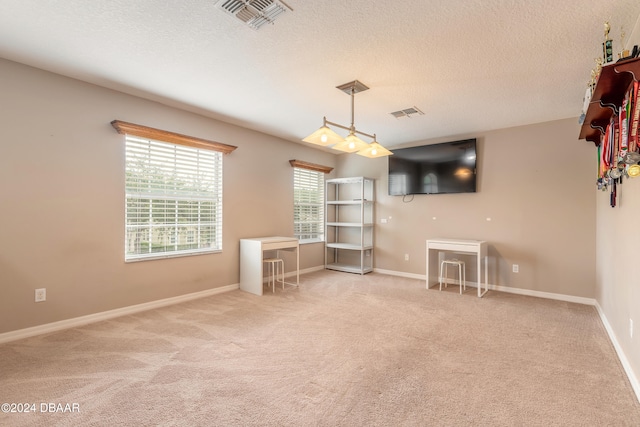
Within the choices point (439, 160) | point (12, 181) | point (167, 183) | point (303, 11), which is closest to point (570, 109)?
point (439, 160)

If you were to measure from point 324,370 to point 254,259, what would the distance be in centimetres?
234

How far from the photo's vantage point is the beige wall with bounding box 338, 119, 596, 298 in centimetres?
399

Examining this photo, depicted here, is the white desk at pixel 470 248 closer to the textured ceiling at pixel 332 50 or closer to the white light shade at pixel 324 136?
the textured ceiling at pixel 332 50

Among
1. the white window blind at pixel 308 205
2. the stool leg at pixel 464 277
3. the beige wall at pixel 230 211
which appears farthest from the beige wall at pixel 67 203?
the stool leg at pixel 464 277

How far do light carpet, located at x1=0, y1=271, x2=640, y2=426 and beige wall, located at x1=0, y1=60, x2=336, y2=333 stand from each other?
0.34 metres

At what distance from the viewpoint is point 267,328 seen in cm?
306

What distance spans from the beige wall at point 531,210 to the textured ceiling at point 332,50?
0.64 m

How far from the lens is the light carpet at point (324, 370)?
1762 millimetres

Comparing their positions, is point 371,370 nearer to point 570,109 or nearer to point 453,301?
point 453,301

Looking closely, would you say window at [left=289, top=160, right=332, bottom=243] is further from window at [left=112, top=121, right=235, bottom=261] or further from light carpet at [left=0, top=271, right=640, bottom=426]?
light carpet at [left=0, top=271, right=640, bottom=426]

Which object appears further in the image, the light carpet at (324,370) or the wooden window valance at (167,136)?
the wooden window valance at (167,136)

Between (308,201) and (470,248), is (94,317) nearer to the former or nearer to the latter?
(308,201)

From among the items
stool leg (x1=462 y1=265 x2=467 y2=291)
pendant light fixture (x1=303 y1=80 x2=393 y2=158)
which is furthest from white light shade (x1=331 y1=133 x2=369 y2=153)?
stool leg (x1=462 y1=265 x2=467 y2=291)

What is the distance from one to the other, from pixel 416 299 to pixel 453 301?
0.47 metres
